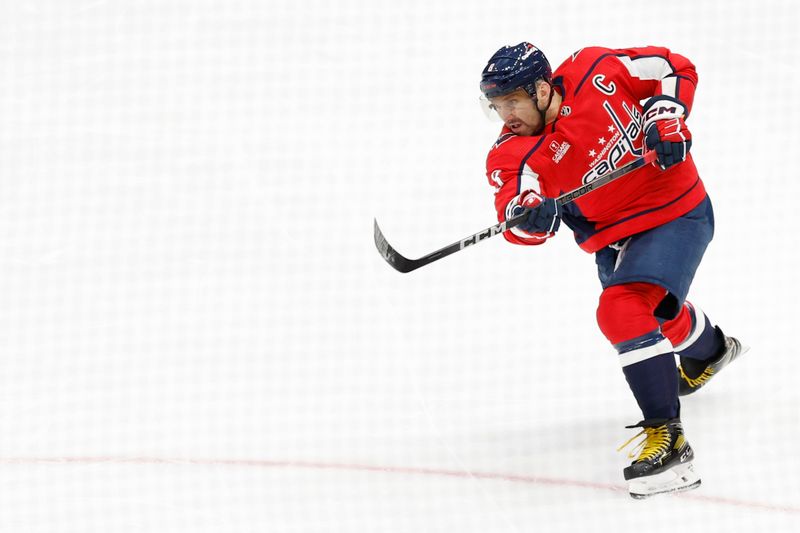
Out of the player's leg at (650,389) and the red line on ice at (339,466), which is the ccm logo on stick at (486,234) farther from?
the red line on ice at (339,466)

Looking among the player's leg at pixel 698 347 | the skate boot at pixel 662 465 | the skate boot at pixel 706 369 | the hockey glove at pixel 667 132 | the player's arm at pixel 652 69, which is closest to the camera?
the skate boot at pixel 662 465

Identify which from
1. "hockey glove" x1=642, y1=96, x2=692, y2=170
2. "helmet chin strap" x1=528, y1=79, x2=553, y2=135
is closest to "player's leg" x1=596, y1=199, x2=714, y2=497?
"hockey glove" x1=642, y1=96, x2=692, y2=170

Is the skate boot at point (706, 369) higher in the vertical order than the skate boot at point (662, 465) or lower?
higher

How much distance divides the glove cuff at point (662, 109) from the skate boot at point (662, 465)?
741 millimetres

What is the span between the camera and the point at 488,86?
2.41 m

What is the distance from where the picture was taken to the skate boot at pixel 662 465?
89.3 inches

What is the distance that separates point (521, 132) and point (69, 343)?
5.34 ft

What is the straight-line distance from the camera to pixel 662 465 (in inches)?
89.2

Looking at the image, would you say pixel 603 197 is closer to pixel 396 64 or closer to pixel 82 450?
pixel 82 450

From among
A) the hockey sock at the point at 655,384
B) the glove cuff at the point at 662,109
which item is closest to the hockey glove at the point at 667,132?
the glove cuff at the point at 662,109

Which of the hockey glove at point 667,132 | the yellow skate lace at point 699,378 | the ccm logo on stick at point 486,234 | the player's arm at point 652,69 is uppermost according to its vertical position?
the player's arm at point 652,69

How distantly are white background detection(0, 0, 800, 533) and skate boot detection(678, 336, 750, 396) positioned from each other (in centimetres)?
6

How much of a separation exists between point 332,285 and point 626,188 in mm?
1187

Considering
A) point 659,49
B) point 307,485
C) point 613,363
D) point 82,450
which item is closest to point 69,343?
point 82,450
